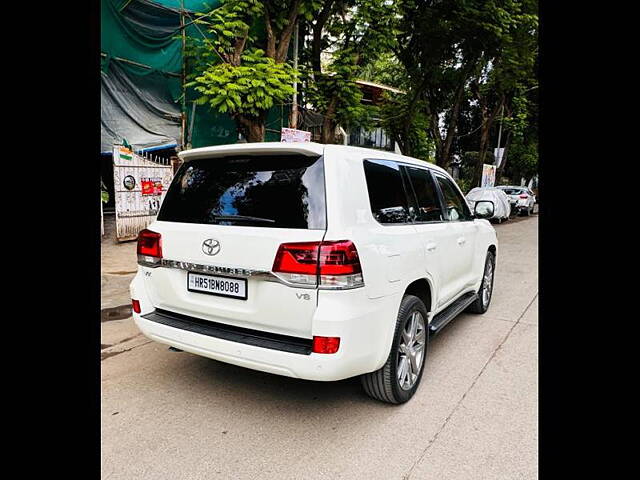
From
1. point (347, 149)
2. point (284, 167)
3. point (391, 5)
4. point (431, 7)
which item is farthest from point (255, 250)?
point (431, 7)

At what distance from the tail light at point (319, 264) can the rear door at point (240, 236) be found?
0.05 meters

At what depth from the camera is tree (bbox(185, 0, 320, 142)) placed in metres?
7.33

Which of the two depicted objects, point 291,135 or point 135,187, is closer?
point 291,135

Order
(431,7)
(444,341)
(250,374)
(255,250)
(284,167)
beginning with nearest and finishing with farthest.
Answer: (255,250) < (284,167) < (250,374) < (444,341) < (431,7)

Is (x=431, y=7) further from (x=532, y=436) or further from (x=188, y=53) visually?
(x=532, y=436)

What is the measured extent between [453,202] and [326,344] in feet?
8.67

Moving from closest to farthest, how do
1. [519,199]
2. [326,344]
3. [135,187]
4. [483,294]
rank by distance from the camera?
[326,344] → [483,294] → [135,187] → [519,199]

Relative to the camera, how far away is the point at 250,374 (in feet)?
12.0

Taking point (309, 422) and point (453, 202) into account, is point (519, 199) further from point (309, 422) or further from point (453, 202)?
point (309, 422)

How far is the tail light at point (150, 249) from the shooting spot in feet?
10.4

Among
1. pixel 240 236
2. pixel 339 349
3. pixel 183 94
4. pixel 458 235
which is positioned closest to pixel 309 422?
pixel 339 349

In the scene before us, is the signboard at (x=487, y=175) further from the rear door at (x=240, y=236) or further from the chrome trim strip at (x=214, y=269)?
the chrome trim strip at (x=214, y=269)

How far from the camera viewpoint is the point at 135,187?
29.9ft
